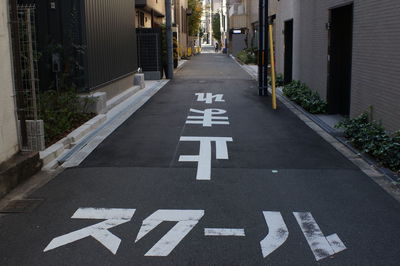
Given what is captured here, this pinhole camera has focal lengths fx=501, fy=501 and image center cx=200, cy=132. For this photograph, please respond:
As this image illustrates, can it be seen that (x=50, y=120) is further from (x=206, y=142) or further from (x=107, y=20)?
(x=107, y=20)

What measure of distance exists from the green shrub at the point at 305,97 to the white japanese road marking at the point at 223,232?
8935 mm

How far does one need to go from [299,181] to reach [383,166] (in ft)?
5.42

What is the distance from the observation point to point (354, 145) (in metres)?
9.54

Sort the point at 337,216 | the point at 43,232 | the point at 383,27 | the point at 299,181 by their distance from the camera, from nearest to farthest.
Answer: the point at 43,232 → the point at 337,216 → the point at 299,181 → the point at 383,27

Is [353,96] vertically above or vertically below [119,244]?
above

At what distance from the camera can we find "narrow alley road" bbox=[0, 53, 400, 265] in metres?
4.82

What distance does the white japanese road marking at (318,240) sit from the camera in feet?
15.9

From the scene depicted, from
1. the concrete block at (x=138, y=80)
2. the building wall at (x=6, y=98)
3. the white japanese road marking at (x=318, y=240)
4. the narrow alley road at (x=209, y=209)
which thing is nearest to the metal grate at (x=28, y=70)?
the building wall at (x=6, y=98)

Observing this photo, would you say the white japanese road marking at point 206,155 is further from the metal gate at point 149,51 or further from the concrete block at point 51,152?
the metal gate at point 149,51

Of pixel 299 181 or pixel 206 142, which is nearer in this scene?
pixel 299 181

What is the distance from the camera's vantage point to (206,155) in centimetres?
889

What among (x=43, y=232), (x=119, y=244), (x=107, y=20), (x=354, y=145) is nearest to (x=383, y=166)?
(x=354, y=145)

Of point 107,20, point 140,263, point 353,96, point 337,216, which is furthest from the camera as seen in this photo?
point 107,20

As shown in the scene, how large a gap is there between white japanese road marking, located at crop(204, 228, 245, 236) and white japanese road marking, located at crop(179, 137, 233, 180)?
205 cm
